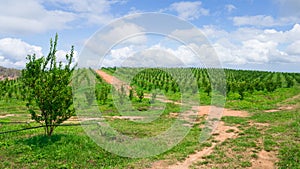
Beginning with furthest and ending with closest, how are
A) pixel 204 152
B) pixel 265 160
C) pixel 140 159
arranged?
pixel 204 152 < pixel 140 159 < pixel 265 160

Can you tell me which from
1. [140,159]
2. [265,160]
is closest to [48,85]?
[140,159]

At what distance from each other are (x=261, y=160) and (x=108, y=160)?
5023 mm

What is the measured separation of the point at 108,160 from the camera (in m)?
8.96

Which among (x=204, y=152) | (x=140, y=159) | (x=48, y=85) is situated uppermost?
(x=48, y=85)

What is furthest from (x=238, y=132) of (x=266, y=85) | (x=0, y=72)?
(x=0, y=72)

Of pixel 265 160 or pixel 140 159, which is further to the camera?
pixel 140 159

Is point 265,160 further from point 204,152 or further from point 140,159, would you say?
point 140,159

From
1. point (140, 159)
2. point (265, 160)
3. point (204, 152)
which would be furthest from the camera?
point (204, 152)

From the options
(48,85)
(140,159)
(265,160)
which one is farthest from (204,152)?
(48,85)

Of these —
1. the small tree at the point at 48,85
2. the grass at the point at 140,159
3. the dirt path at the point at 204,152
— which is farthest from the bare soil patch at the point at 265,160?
the small tree at the point at 48,85

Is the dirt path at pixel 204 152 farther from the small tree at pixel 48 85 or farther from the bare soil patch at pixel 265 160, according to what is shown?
the small tree at pixel 48 85

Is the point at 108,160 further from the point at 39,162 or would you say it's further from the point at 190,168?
A: the point at 190,168

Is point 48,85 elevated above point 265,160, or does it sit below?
above

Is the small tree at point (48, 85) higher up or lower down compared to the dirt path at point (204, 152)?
higher up
